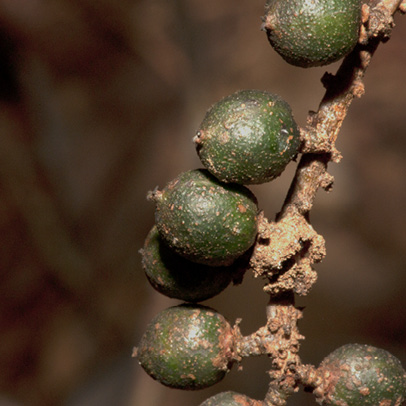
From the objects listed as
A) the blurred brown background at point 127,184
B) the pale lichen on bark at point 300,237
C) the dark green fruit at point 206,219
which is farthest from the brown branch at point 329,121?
the blurred brown background at point 127,184

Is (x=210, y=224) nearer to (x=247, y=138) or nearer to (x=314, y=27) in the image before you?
(x=247, y=138)

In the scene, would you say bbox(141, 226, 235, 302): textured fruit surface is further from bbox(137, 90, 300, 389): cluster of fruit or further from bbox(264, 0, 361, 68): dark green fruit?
bbox(264, 0, 361, 68): dark green fruit

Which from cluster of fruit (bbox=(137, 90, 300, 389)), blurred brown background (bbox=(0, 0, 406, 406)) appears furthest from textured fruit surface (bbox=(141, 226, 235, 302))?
blurred brown background (bbox=(0, 0, 406, 406))

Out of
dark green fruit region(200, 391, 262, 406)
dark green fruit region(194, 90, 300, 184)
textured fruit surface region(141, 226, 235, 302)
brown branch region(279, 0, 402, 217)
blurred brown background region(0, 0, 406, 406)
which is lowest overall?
dark green fruit region(200, 391, 262, 406)

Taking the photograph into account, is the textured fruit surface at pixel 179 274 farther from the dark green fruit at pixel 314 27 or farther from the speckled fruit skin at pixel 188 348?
the dark green fruit at pixel 314 27

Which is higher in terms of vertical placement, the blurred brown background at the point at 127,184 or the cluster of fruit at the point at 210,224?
the blurred brown background at the point at 127,184

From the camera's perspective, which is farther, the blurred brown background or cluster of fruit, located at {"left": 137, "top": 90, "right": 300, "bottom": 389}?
the blurred brown background

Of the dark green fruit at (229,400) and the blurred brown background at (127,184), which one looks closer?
the dark green fruit at (229,400)
